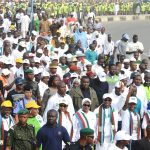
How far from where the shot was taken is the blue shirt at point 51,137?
35.6 feet

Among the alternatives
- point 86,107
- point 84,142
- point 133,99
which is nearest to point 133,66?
point 133,99

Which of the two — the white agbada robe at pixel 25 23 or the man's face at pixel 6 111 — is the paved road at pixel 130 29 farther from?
the man's face at pixel 6 111

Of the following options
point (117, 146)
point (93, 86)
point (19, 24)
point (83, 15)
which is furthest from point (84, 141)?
point (83, 15)

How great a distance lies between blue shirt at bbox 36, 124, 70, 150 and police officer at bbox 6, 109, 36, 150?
0.18 m

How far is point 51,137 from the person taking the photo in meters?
10.9

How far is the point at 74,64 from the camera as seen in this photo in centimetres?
1634

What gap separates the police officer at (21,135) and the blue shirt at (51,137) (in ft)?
0.58

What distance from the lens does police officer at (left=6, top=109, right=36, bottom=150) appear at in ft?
34.9

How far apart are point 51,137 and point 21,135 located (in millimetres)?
467

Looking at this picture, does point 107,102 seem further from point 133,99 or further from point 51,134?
point 51,134

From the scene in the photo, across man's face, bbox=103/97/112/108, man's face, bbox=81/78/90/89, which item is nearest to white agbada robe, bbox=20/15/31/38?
man's face, bbox=81/78/90/89

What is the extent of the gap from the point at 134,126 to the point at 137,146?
6.16 feet

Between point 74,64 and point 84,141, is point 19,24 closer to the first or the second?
point 74,64

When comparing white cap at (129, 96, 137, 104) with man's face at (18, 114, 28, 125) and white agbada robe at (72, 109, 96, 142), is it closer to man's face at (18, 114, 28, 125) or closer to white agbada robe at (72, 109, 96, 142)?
white agbada robe at (72, 109, 96, 142)
